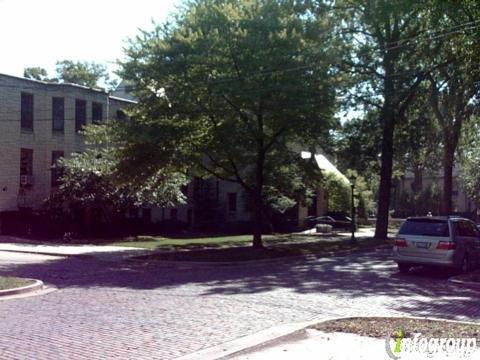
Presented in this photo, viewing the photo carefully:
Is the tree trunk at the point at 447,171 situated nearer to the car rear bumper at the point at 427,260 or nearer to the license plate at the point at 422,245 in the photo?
the car rear bumper at the point at 427,260

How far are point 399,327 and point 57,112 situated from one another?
3262 centimetres

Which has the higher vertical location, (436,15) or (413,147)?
(436,15)

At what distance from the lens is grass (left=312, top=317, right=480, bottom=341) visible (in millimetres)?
8281

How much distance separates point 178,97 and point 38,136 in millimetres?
17313

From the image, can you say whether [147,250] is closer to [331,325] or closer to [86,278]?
[86,278]

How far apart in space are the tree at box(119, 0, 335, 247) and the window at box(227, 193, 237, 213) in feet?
72.5

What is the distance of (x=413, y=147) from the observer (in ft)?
125

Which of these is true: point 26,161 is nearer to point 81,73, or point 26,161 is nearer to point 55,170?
point 55,170

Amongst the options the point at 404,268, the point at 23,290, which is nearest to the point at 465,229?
the point at 404,268

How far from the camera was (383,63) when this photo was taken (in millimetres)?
32594

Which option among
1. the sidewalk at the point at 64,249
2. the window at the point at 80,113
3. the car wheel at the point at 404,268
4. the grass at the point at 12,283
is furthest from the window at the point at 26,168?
the car wheel at the point at 404,268

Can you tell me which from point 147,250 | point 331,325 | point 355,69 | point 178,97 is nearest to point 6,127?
point 147,250

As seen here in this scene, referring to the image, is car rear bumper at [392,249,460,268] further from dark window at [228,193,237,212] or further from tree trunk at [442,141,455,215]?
dark window at [228,193,237,212]

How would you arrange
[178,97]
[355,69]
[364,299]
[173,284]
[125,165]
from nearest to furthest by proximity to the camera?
1. [364,299]
2. [173,284]
3. [178,97]
4. [125,165]
5. [355,69]
